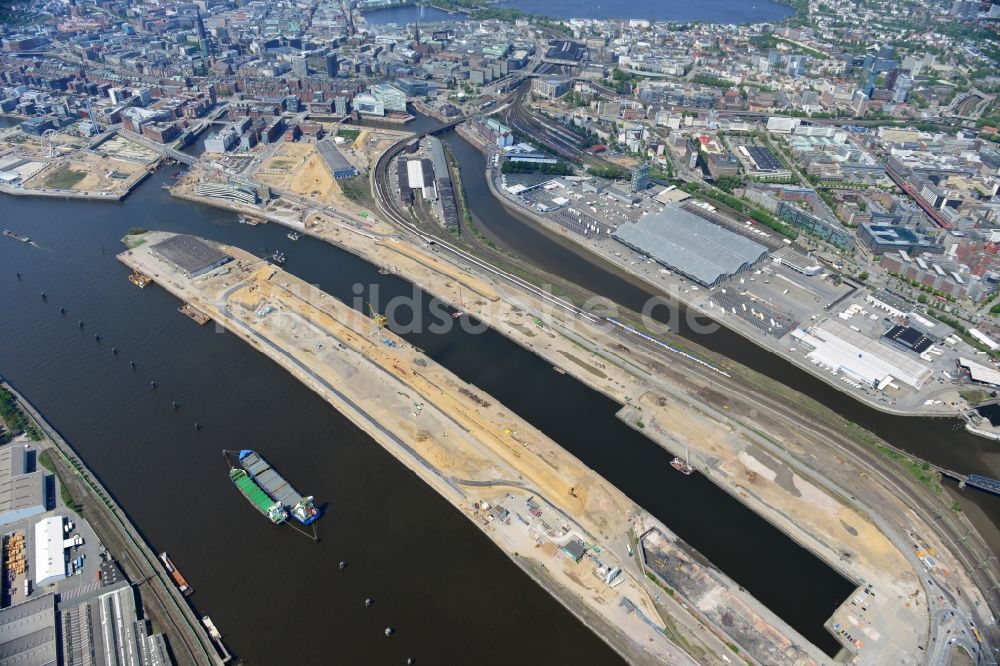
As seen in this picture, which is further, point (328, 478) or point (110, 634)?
point (328, 478)

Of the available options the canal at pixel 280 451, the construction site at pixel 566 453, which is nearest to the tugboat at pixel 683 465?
the canal at pixel 280 451

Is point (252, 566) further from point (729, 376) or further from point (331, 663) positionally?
point (729, 376)

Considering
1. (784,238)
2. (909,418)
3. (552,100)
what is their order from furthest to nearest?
1. (552,100)
2. (784,238)
3. (909,418)


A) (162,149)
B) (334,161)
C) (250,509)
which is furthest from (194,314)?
(162,149)

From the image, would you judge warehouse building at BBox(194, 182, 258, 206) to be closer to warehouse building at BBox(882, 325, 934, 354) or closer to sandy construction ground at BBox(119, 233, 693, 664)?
sandy construction ground at BBox(119, 233, 693, 664)

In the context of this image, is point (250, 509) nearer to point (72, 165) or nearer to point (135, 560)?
point (135, 560)

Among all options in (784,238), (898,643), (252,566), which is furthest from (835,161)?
(252,566)

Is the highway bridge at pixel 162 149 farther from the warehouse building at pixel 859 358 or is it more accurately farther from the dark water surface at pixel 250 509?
the warehouse building at pixel 859 358

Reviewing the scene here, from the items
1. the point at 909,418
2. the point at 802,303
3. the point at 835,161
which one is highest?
the point at 835,161
